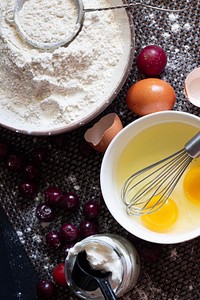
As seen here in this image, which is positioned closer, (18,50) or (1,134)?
(18,50)

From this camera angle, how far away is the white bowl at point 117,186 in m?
0.96

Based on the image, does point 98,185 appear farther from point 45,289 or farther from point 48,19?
point 48,19

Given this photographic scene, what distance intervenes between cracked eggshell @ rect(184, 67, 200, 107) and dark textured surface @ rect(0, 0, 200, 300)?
0.10ft

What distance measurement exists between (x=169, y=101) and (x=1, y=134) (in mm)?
332

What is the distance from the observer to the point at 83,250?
0.99 m

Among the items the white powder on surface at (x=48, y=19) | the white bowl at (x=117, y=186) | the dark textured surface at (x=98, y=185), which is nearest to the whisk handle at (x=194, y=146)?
the white bowl at (x=117, y=186)

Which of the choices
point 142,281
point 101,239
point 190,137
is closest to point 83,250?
point 101,239

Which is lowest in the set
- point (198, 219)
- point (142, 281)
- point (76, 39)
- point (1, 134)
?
point (142, 281)

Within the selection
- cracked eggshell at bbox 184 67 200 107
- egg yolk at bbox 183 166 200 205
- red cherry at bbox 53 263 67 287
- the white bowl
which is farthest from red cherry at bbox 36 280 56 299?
cracked eggshell at bbox 184 67 200 107

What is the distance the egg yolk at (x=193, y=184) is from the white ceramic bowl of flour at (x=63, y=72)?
0.61 feet

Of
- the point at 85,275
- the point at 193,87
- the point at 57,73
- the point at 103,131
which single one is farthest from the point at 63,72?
the point at 85,275

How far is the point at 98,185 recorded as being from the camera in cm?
108

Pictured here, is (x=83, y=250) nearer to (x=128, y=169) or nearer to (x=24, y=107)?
(x=128, y=169)

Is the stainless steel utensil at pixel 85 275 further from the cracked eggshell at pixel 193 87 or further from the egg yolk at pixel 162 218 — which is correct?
the cracked eggshell at pixel 193 87
